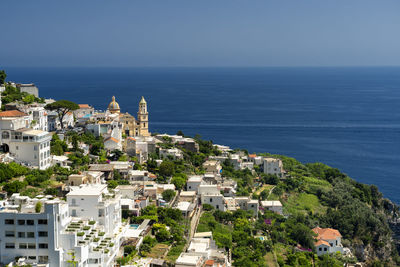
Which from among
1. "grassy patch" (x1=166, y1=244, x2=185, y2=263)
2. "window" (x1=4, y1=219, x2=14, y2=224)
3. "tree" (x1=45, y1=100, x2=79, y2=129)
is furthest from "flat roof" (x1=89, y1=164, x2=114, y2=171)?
"window" (x1=4, y1=219, x2=14, y2=224)

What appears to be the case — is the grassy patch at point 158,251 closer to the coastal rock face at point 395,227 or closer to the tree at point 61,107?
the tree at point 61,107

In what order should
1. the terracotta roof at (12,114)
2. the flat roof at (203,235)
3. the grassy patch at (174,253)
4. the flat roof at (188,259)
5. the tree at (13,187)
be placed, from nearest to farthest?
the flat roof at (188,259) < the grassy patch at (174,253) < the tree at (13,187) < the flat roof at (203,235) < the terracotta roof at (12,114)

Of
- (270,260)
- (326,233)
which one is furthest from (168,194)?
(326,233)

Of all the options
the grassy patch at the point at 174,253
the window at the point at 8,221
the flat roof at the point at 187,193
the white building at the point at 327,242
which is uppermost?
the window at the point at 8,221

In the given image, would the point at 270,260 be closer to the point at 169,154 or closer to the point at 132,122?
the point at 169,154

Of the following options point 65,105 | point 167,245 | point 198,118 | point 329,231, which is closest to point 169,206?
point 167,245

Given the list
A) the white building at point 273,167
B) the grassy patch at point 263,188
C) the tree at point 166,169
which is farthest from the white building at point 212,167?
the tree at point 166,169
